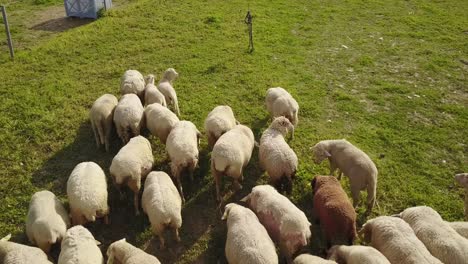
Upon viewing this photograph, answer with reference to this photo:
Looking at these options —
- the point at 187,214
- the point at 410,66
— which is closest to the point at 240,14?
the point at 410,66

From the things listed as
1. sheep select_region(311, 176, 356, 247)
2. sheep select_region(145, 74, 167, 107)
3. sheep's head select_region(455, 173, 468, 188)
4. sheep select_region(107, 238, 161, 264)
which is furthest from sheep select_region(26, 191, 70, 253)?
sheep's head select_region(455, 173, 468, 188)

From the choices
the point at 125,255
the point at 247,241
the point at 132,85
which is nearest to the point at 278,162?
the point at 247,241

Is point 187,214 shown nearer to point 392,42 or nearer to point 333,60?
point 333,60

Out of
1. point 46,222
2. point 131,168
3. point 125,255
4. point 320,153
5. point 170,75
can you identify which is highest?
point 170,75

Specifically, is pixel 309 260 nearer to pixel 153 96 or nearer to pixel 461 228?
pixel 461 228

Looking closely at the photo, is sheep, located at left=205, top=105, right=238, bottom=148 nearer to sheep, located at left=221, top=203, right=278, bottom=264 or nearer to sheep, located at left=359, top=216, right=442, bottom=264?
sheep, located at left=221, top=203, right=278, bottom=264

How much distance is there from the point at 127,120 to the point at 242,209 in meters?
3.78

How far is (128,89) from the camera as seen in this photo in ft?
36.7

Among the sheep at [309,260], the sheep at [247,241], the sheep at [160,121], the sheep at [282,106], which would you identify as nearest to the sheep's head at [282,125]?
the sheep at [282,106]

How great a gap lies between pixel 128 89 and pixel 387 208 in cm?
698

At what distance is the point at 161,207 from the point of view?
23.9 feet

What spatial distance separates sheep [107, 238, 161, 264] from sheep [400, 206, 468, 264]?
4296mm

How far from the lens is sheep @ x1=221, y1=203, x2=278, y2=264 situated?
6.30 meters

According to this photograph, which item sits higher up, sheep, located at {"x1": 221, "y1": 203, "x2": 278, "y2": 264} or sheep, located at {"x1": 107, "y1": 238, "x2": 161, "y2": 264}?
sheep, located at {"x1": 221, "y1": 203, "x2": 278, "y2": 264}
